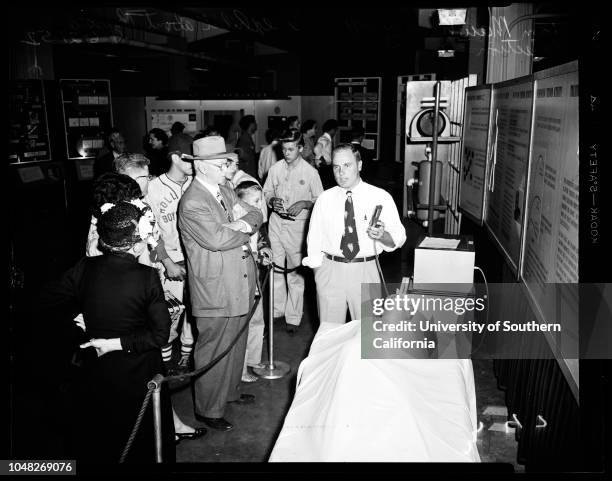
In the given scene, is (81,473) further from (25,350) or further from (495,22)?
(495,22)

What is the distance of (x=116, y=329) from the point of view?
251 cm

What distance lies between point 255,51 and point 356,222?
13190mm

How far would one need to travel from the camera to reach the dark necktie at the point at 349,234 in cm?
392

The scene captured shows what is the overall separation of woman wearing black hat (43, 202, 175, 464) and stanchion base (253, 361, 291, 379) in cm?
173

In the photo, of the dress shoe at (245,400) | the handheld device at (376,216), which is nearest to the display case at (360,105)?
the handheld device at (376,216)

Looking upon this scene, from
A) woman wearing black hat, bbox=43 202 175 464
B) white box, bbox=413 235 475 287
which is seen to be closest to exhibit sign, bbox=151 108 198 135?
white box, bbox=413 235 475 287

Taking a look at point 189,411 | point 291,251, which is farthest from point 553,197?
point 291,251

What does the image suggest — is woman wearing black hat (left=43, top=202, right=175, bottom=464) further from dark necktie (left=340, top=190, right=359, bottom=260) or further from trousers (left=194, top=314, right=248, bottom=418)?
dark necktie (left=340, top=190, right=359, bottom=260)

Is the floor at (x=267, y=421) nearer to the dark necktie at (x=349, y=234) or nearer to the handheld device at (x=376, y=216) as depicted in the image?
the dark necktie at (x=349, y=234)

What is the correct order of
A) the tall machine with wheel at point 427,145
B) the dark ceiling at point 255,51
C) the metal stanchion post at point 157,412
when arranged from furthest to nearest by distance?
the dark ceiling at point 255,51, the tall machine with wheel at point 427,145, the metal stanchion post at point 157,412

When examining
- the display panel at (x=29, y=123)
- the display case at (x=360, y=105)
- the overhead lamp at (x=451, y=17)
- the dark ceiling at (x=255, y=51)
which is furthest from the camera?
the display case at (x=360, y=105)

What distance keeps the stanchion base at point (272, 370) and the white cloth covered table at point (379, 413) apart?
1.84 m

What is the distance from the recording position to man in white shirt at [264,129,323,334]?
202 inches

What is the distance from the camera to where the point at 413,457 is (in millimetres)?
1958
